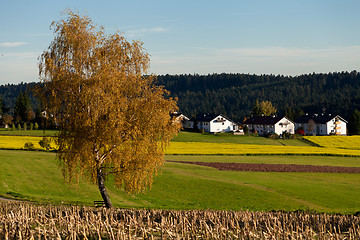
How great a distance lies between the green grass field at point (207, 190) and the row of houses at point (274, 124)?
111873 mm

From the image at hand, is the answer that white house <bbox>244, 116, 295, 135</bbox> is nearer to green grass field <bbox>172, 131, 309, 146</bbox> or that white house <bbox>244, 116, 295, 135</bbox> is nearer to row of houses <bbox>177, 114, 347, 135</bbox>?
row of houses <bbox>177, 114, 347, 135</bbox>

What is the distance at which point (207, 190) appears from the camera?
4419 cm

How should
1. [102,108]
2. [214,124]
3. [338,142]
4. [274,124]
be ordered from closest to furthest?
[102,108]
[338,142]
[274,124]
[214,124]

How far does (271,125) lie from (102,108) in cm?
14759

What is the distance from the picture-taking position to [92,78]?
29.5 m

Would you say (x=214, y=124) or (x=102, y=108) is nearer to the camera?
(x=102, y=108)

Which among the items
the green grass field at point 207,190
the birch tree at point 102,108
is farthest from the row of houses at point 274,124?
the birch tree at point 102,108

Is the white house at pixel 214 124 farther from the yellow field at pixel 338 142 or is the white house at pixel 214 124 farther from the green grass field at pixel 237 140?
the yellow field at pixel 338 142

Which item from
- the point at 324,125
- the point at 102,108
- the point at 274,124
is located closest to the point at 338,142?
the point at 274,124

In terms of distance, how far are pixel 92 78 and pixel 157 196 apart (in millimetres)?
16309

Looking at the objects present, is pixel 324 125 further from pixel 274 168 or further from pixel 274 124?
pixel 274 168

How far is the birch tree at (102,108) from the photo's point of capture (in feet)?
96.1

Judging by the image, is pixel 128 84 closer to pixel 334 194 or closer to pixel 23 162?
pixel 334 194

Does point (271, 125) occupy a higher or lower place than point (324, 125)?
higher
